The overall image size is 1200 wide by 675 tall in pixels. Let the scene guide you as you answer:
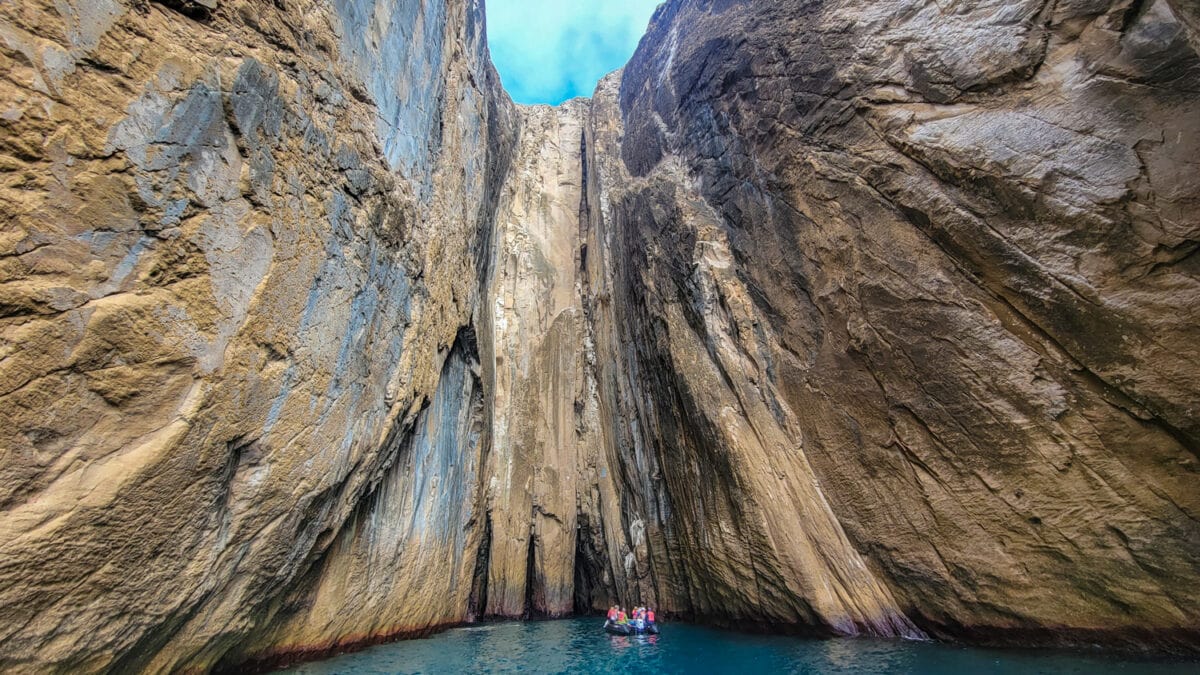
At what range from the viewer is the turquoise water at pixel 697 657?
9.55 meters

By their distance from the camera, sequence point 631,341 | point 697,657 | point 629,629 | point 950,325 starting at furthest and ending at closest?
point 631,341 < point 629,629 < point 697,657 < point 950,325

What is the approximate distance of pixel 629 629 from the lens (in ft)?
51.7

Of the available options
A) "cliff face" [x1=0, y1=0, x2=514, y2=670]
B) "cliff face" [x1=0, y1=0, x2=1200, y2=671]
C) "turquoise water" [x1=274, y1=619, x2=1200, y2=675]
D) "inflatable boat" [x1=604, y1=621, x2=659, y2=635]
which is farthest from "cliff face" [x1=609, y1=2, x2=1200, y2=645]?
"cliff face" [x1=0, y1=0, x2=514, y2=670]

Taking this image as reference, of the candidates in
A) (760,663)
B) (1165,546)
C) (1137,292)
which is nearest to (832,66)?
(1137,292)

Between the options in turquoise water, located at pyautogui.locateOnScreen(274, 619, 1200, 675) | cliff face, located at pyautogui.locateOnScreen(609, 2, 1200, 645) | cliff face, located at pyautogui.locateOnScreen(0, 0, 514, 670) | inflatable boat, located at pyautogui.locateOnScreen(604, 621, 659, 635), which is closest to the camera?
cliff face, located at pyautogui.locateOnScreen(0, 0, 514, 670)

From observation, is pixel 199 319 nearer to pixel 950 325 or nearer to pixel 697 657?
pixel 697 657

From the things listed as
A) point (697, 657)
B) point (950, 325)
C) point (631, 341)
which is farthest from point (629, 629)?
point (950, 325)

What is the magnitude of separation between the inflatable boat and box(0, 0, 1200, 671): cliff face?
1.78m

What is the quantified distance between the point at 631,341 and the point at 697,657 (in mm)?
11193

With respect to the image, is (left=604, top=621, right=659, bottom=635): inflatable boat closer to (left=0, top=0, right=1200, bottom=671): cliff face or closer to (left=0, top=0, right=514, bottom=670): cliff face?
(left=0, top=0, right=1200, bottom=671): cliff face

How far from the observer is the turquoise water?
9.55m

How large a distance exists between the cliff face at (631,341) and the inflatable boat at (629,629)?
178 centimetres

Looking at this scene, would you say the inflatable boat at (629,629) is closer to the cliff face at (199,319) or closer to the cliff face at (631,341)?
the cliff face at (631,341)

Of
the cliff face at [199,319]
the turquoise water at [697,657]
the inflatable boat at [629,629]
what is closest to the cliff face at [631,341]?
the cliff face at [199,319]
